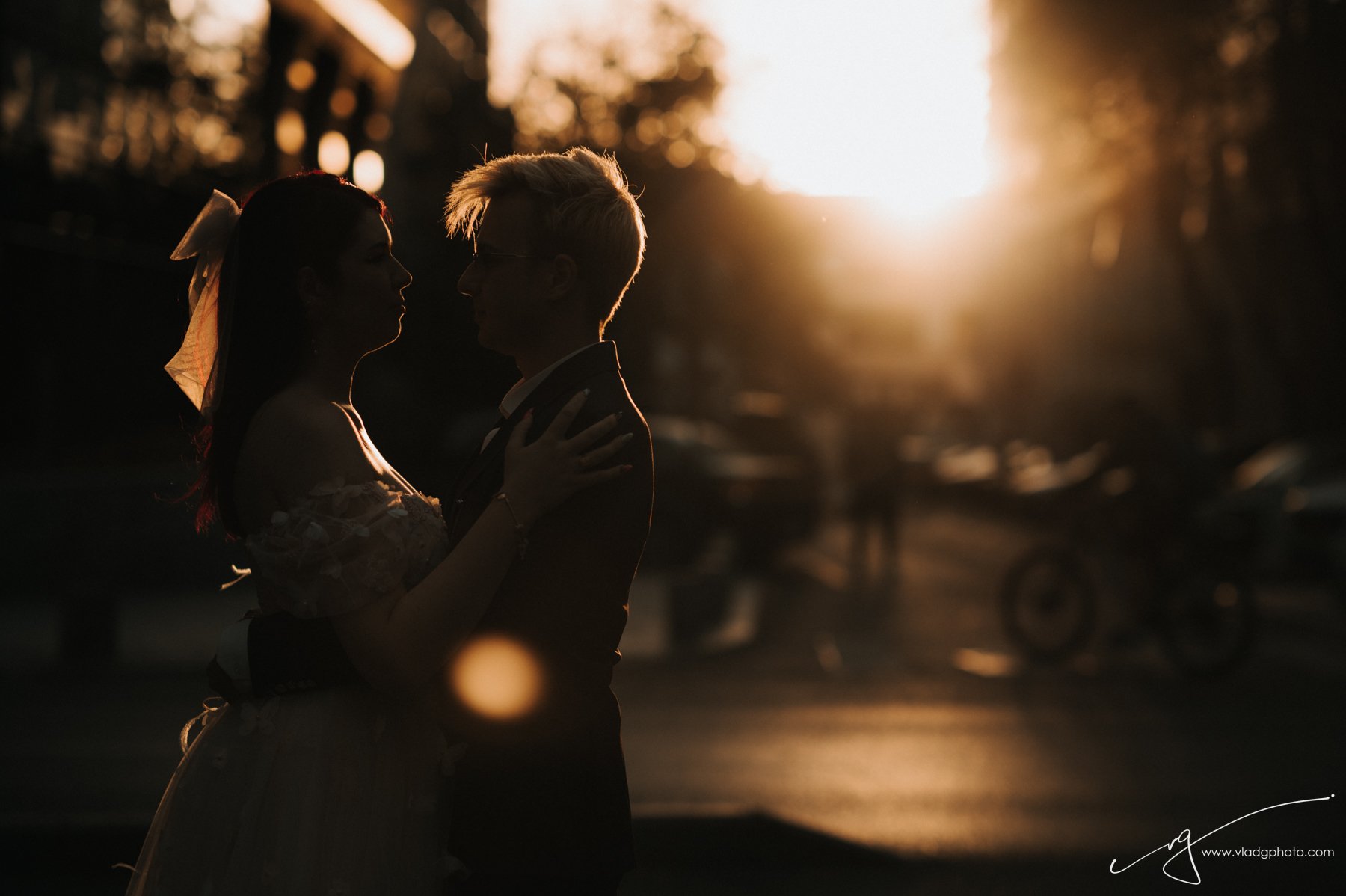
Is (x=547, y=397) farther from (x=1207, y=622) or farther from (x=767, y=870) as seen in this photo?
(x=1207, y=622)

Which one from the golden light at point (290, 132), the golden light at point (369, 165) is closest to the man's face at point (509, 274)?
the golden light at point (290, 132)

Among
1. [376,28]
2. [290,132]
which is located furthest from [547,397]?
[290,132]

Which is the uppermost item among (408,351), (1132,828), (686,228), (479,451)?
(686,228)

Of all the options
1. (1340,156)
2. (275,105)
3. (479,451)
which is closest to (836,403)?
(1340,156)

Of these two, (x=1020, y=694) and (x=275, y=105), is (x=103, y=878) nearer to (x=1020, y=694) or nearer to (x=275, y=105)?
(x=1020, y=694)

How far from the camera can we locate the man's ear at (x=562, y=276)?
2367 mm

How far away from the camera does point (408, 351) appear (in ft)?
63.6

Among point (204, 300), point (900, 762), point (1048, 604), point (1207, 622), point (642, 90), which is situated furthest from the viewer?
point (642, 90)

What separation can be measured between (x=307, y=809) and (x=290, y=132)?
15593 millimetres

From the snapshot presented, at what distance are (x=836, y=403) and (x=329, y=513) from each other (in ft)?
118

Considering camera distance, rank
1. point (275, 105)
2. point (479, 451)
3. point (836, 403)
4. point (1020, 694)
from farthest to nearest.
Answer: point (836, 403) < point (275, 105) < point (1020, 694) < point (479, 451)

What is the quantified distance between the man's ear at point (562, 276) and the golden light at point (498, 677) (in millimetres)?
576

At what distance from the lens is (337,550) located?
225 cm
